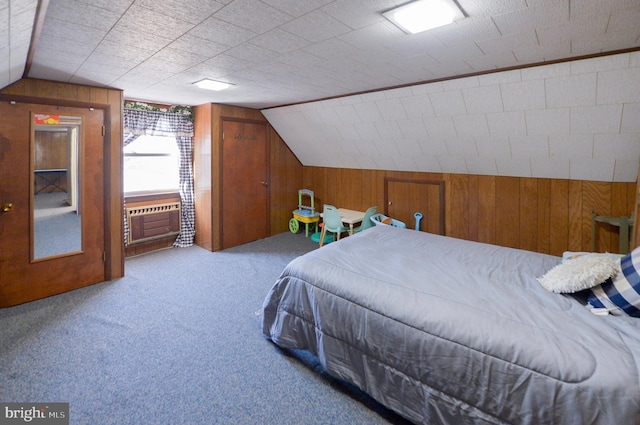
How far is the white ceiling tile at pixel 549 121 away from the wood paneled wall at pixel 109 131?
4.05m

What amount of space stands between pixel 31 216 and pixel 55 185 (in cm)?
35

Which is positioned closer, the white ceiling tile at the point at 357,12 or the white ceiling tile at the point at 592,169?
the white ceiling tile at the point at 357,12

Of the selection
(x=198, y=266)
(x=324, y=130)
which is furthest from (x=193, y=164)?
(x=324, y=130)

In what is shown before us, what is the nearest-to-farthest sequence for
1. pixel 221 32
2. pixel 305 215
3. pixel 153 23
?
pixel 153 23
pixel 221 32
pixel 305 215

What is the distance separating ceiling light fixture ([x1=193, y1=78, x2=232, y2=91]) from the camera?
3.19 meters

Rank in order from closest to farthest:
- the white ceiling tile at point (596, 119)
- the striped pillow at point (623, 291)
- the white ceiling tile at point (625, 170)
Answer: the striped pillow at point (623, 291), the white ceiling tile at point (596, 119), the white ceiling tile at point (625, 170)

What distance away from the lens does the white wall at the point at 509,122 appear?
247 cm

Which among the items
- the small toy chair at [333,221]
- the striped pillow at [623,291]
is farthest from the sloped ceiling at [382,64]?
the striped pillow at [623,291]

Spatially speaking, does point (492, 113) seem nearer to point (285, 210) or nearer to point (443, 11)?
point (443, 11)

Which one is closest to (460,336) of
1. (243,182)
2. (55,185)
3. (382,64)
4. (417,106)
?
(382,64)

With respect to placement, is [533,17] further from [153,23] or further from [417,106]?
[153,23]

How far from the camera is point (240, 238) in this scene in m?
5.02

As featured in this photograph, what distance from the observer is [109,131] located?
348cm

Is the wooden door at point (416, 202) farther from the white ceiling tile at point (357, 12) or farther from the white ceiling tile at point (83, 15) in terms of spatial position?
the white ceiling tile at point (83, 15)
